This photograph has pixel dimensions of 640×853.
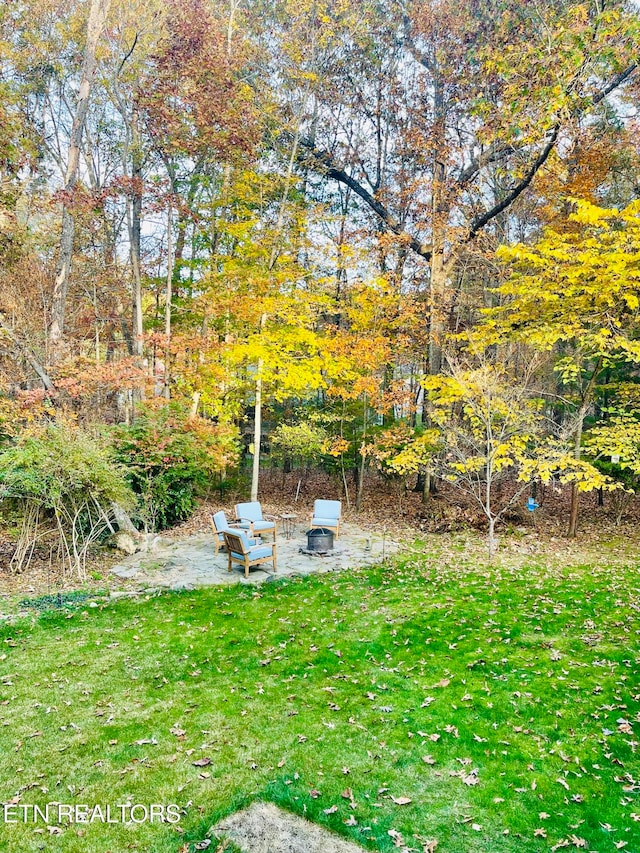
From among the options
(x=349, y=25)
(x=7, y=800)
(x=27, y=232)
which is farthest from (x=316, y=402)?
(x=7, y=800)

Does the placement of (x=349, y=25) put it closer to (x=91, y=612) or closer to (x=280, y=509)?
(x=280, y=509)

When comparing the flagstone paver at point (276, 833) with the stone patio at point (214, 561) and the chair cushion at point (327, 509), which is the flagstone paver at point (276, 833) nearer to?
the stone patio at point (214, 561)

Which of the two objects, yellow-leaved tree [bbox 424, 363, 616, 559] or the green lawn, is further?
yellow-leaved tree [bbox 424, 363, 616, 559]

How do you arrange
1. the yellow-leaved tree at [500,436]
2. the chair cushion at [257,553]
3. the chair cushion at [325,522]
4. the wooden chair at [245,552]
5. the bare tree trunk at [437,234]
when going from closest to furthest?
the wooden chair at [245,552]
the chair cushion at [257,553]
the yellow-leaved tree at [500,436]
the chair cushion at [325,522]
the bare tree trunk at [437,234]

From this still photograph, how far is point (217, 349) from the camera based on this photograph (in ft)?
34.8

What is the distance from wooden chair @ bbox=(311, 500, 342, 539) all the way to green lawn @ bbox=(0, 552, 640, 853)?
323cm

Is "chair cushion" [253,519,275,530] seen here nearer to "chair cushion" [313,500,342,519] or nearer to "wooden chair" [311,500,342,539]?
"wooden chair" [311,500,342,539]

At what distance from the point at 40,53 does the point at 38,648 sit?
47.9ft

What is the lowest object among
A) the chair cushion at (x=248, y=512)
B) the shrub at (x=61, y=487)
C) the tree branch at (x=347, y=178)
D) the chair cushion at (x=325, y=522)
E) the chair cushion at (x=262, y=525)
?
the chair cushion at (x=325, y=522)

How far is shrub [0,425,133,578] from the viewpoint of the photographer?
22.7ft

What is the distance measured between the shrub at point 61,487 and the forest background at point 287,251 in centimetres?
5

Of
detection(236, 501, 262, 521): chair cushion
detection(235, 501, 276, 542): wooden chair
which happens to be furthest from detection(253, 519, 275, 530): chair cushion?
detection(236, 501, 262, 521): chair cushion

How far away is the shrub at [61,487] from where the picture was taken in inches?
273

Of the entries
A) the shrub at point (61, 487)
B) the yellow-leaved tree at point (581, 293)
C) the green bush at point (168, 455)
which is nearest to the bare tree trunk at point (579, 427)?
the yellow-leaved tree at point (581, 293)
